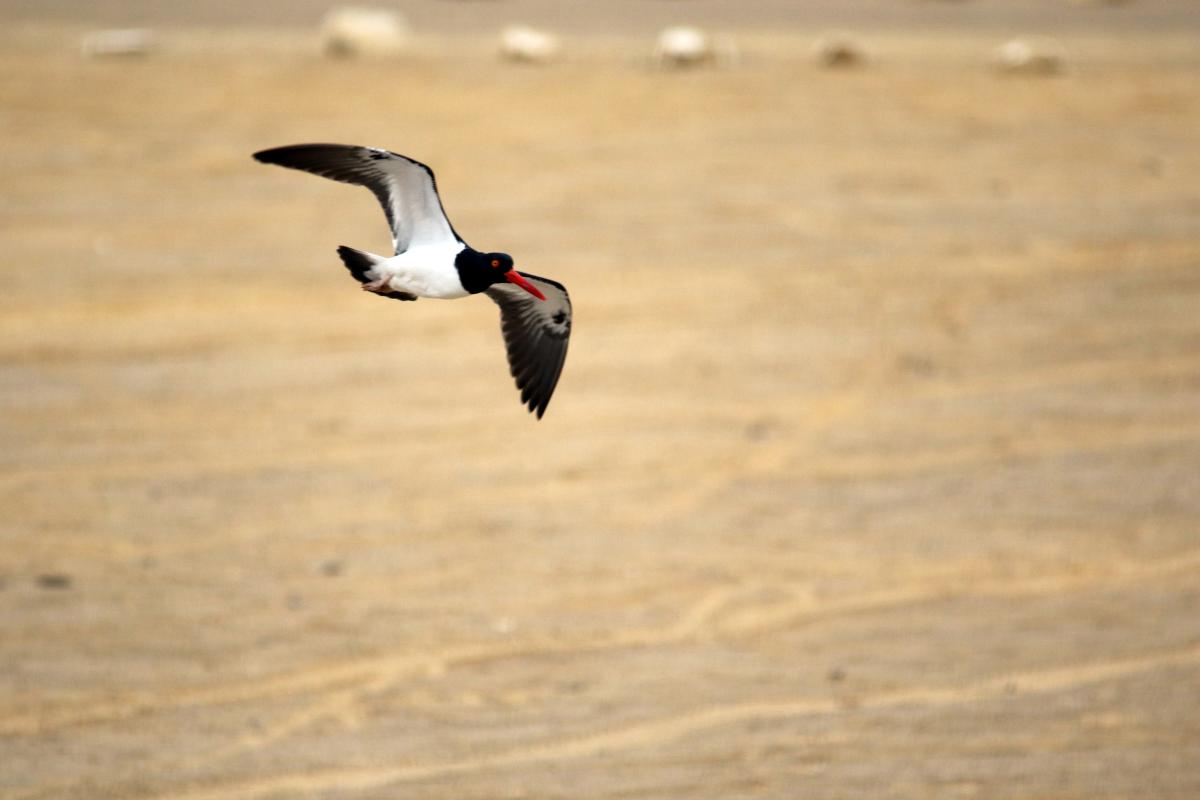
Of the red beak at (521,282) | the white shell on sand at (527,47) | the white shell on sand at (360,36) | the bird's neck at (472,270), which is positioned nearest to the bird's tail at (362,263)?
the bird's neck at (472,270)

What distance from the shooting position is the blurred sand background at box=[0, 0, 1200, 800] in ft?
32.5

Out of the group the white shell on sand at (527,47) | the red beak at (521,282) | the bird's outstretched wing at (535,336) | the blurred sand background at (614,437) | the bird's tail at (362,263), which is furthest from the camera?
the white shell on sand at (527,47)

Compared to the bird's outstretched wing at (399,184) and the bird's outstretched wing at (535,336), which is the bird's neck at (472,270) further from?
the bird's outstretched wing at (535,336)

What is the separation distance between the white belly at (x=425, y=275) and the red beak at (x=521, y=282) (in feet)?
0.66

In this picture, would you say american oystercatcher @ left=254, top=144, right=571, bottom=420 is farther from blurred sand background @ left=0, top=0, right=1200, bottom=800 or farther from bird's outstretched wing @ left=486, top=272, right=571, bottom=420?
blurred sand background @ left=0, top=0, right=1200, bottom=800

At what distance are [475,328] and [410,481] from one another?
8.29 ft

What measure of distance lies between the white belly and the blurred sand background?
10.7 feet

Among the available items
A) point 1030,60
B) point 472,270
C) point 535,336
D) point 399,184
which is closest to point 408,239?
point 399,184

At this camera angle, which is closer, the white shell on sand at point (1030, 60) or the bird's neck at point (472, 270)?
the bird's neck at point (472, 270)

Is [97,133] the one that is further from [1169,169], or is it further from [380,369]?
[1169,169]

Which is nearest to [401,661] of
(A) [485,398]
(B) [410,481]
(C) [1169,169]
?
(B) [410,481]

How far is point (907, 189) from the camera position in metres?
17.6

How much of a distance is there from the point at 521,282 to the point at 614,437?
20.4 ft

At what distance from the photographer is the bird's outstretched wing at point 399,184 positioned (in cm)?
694
